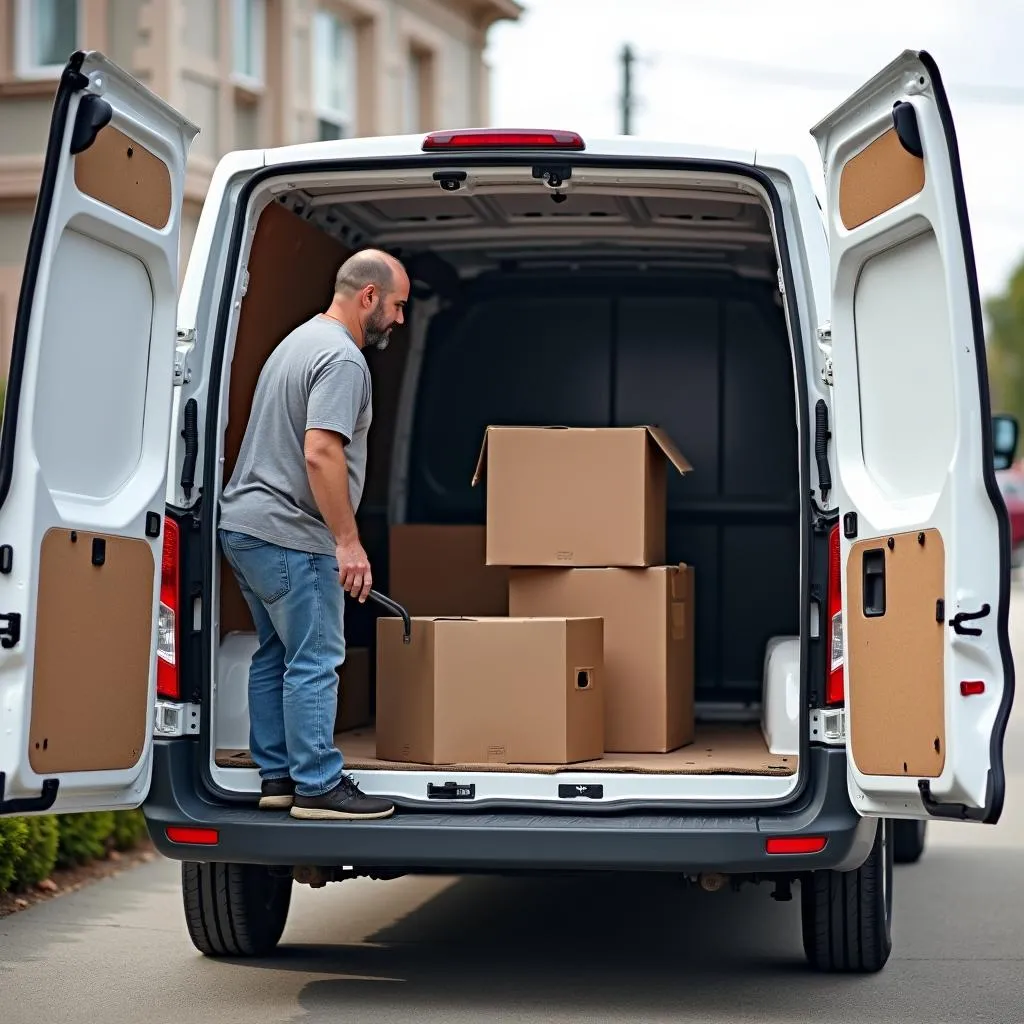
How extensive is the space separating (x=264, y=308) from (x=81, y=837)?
8.73 feet

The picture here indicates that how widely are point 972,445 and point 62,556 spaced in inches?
83.1

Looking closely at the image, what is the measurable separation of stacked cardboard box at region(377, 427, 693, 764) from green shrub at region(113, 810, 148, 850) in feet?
9.05

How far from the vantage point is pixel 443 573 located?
6.66m

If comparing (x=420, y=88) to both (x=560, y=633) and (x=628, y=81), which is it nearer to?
(x=628, y=81)

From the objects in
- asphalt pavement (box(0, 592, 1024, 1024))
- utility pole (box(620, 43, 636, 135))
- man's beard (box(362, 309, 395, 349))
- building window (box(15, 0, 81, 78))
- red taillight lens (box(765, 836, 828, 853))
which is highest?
utility pole (box(620, 43, 636, 135))

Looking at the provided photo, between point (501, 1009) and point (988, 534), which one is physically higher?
point (988, 534)

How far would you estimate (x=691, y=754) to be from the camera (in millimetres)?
5637

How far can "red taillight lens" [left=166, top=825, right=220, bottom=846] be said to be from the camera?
16.0 feet

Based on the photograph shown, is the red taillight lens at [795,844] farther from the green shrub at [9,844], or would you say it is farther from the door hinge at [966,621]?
the green shrub at [9,844]

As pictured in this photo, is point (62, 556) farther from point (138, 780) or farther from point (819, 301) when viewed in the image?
point (819, 301)

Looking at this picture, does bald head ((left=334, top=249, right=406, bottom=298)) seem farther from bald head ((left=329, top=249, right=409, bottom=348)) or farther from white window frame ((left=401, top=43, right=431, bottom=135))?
white window frame ((left=401, top=43, right=431, bottom=135))

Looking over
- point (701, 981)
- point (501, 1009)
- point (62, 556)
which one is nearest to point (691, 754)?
point (701, 981)

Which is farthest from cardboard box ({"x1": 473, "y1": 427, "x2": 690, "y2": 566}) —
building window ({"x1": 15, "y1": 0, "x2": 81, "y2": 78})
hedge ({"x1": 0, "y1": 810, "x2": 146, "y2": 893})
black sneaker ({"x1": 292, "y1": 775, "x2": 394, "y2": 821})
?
building window ({"x1": 15, "y1": 0, "x2": 81, "y2": 78})

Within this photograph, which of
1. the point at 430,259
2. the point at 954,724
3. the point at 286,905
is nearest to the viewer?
the point at 954,724
